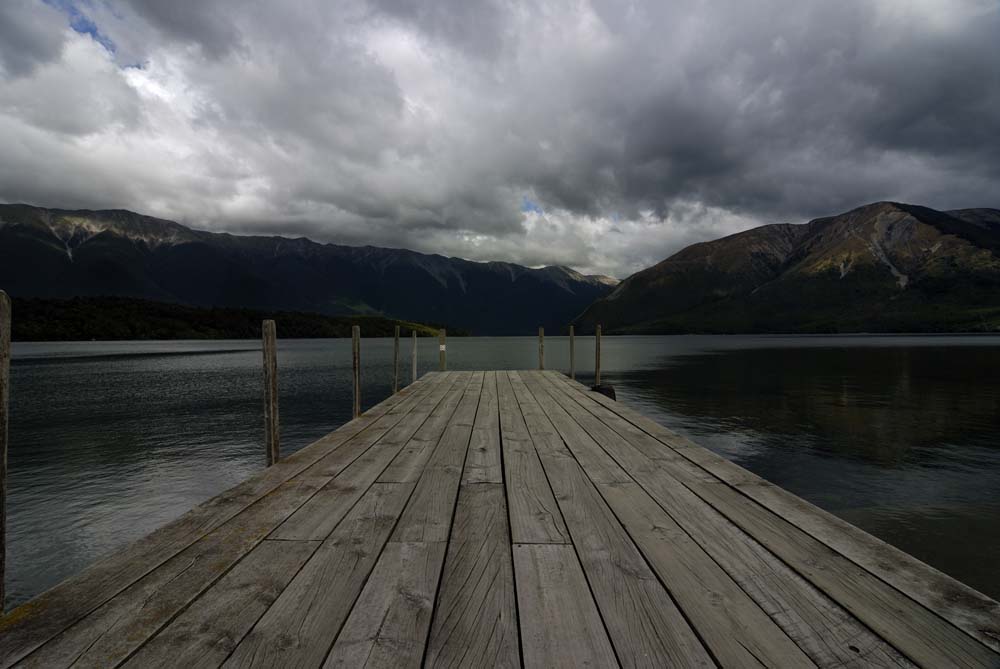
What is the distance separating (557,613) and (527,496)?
182cm

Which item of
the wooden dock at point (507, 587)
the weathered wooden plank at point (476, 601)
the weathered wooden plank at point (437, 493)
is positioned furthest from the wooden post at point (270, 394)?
the weathered wooden plank at point (476, 601)

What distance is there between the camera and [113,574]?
2732 millimetres

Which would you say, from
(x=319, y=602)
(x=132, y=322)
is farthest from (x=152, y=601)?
(x=132, y=322)

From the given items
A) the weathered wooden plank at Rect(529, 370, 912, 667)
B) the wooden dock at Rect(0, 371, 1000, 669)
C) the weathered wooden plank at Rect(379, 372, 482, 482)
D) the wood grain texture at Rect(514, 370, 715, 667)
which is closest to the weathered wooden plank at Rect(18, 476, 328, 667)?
the wooden dock at Rect(0, 371, 1000, 669)

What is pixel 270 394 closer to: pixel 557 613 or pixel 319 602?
pixel 319 602

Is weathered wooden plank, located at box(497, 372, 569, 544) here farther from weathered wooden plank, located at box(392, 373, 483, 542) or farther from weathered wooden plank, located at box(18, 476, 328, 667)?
weathered wooden plank, located at box(18, 476, 328, 667)

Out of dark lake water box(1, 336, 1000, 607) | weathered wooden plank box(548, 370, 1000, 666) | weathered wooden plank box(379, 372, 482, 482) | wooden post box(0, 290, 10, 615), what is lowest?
dark lake water box(1, 336, 1000, 607)

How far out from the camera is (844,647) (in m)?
2.09

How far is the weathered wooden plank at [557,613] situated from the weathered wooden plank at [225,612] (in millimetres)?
1282

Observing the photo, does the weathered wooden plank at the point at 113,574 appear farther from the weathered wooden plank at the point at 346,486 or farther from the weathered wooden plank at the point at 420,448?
the weathered wooden plank at the point at 420,448

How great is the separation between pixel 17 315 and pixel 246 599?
541ft

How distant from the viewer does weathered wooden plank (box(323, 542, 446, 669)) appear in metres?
2.00

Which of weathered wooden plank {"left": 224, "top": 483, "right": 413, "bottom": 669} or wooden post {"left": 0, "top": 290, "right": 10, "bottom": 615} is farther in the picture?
wooden post {"left": 0, "top": 290, "right": 10, "bottom": 615}

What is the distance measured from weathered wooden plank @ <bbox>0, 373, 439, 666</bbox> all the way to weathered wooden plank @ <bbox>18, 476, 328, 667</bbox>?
7 cm
